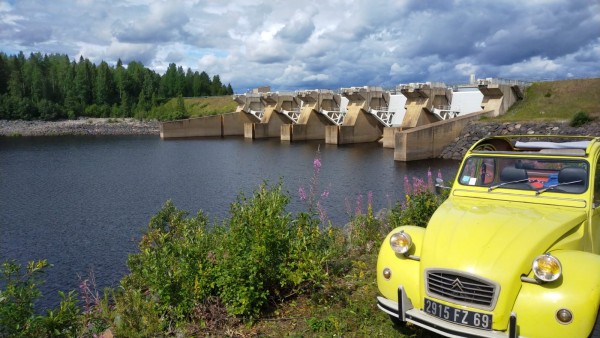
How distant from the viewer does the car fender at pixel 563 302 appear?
14.0 ft

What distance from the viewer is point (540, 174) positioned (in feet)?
21.2

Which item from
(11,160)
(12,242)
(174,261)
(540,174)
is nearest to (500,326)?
(540,174)

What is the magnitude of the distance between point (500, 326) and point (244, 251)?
125 inches

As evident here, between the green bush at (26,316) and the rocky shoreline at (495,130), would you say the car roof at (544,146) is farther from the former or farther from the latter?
the rocky shoreline at (495,130)

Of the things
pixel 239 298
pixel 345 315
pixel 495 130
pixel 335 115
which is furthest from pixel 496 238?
pixel 335 115

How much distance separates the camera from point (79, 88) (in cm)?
11188

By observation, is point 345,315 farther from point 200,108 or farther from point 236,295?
point 200,108

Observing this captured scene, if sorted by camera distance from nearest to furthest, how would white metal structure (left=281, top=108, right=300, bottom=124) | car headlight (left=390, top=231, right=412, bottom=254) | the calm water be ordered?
car headlight (left=390, top=231, right=412, bottom=254), the calm water, white metal structure (left=281, top=108, right=300, bottom=124)

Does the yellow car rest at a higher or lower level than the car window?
lower

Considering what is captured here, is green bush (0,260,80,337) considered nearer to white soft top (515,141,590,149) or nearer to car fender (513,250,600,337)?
car fender (513,250,600,337)

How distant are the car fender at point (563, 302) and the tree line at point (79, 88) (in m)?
105

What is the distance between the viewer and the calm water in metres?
16.0

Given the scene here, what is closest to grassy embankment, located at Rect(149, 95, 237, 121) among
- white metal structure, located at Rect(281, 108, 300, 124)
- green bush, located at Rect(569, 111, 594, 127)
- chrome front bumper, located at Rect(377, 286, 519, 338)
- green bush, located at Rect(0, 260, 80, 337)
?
white metal structure, located at Rect(281, 108, 300, 124)

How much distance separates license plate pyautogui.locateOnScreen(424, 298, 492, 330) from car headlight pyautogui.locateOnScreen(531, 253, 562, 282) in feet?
2.11
